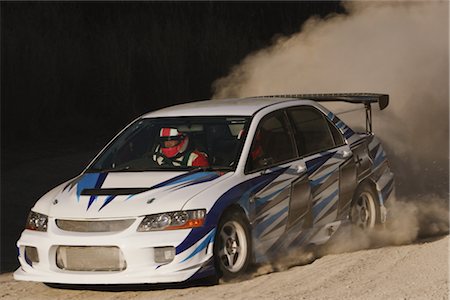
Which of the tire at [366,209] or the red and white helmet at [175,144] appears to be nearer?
the red and white helmet at [175,144]

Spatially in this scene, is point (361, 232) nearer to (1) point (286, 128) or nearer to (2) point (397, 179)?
(1) point (286, 128)

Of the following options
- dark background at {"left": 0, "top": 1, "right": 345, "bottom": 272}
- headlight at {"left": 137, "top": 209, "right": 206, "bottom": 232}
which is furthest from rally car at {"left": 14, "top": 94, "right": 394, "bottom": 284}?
dark background at {"left": 0, "top": 1, "right": 345, "bottom": 272}

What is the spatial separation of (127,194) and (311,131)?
2185 millimetres

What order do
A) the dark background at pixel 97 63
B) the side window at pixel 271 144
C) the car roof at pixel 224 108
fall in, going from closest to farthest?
1. the side window at pixel 271 144
2. the car roof at pixel 224 108
3. the dark background at pixel 97 63

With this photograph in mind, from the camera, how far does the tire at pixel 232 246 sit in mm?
7984

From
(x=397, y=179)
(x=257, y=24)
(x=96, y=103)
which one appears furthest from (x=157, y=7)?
(x=397, y=179)

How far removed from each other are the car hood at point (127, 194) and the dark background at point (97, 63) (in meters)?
7.09

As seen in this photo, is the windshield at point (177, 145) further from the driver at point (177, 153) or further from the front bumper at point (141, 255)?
the front bumper at point (141, 255)

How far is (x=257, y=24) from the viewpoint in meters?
25.5

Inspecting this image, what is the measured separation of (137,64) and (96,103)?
126 centimetres

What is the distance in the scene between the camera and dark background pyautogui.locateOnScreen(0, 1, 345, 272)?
62.0 feet

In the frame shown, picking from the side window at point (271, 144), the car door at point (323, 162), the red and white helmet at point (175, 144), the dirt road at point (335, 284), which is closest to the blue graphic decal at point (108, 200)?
the dirt road at point (335, 284)

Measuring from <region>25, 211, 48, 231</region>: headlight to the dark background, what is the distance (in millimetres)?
7130

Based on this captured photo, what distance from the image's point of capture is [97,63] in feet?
70.6
